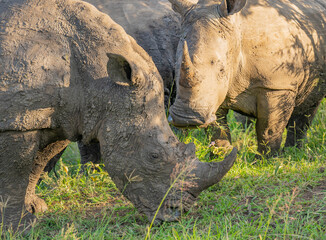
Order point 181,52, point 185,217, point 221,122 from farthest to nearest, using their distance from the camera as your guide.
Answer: point 221,122 → point 181,52 → point 185,217

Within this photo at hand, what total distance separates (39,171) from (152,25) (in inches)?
94.7

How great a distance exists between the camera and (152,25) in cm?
664

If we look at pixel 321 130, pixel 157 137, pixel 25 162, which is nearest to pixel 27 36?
pixel 25 162

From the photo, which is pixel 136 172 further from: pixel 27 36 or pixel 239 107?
pixel 239 107

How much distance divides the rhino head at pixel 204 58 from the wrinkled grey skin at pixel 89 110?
2.59ft

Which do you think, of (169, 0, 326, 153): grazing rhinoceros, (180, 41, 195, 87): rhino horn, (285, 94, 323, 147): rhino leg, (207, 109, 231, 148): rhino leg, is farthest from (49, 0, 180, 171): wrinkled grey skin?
(285, 94, 323, 147): rhino leg

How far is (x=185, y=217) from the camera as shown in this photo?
15.0 feet

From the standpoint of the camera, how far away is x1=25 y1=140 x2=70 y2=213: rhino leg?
4.96 m

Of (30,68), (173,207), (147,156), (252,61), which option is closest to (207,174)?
(173,207)

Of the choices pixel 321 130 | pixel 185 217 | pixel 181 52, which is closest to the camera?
pixel 185 217

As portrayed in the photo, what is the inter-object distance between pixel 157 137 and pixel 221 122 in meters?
2.28

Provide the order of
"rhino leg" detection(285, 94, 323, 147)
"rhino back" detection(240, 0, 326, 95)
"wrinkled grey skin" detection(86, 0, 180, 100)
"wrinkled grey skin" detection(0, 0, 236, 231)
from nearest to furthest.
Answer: "wrinkled grey skin" detection(0, 0, 236, 231)
"rhino back" detection(240, 0, 326, 95)
"wrinkled grey skin" detection(86, 0, 180, 100)
"rhino leg" detection(285, 94, 323, 147)

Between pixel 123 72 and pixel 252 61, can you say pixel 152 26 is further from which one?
pixel 123 72

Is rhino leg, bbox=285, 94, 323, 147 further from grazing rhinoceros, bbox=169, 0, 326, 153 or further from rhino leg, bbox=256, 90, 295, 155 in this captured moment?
rhino leg, bbox=256, 90, 295, 155
